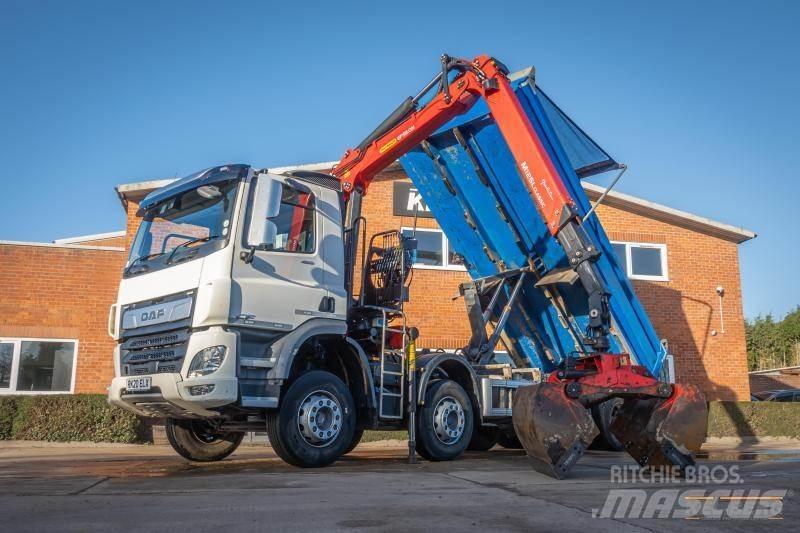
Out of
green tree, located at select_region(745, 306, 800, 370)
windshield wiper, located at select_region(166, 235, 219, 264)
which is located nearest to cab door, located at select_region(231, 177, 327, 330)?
windshield wiper, located at select_region(166, 235, 219, 264)

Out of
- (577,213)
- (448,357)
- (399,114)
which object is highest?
(399,114)

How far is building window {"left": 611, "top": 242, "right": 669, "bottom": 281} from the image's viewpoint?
17.6 meters

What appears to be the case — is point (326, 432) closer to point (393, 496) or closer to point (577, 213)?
point (393, 496)

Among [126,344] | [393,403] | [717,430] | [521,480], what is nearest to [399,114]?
[393,403]

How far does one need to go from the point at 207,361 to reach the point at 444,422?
314cm

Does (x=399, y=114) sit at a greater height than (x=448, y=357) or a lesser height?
greater

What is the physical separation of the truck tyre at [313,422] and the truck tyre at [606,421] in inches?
97.2

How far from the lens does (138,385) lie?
691 centimetres

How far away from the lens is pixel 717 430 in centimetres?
1511

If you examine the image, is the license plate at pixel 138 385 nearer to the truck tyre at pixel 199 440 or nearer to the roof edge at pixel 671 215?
the truck tyre at pixel 199 440

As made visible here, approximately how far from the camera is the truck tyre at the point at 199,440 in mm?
8289

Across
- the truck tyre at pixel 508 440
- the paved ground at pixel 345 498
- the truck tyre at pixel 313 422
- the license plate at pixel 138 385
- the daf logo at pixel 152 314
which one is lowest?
the truck tyre at pixel 508 440

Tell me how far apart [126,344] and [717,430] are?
40.9 ft

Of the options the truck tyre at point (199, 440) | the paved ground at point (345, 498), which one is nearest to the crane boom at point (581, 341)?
the paved ground at point (345, 498)
